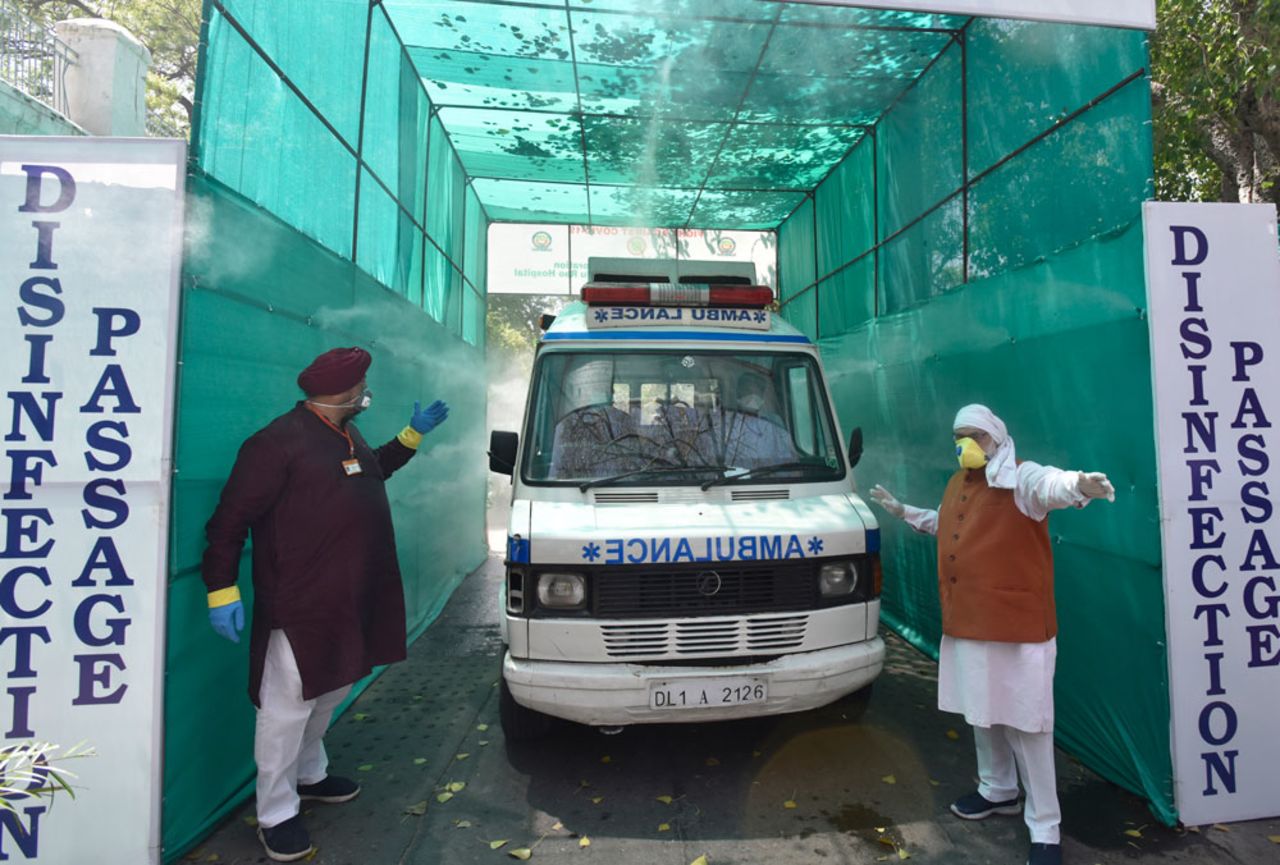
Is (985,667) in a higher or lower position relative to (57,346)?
lower

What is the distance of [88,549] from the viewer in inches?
115

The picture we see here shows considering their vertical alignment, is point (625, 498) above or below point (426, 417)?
below

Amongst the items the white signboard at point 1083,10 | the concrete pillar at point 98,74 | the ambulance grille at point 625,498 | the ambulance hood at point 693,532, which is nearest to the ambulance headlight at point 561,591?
the ambulance hood at point 693,532

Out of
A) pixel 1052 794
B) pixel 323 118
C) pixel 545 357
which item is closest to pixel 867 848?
pixel 1052 794

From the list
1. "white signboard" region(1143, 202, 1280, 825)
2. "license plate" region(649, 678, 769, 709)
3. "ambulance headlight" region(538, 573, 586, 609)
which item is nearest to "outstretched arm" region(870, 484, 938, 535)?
"white signboard" region(1143, 202, 1280, 825)

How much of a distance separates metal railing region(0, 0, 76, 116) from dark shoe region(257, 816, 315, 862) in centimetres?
980

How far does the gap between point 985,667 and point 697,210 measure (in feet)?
28.0

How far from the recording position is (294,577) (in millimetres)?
3240

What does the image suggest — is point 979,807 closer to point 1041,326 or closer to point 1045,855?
point 1045,855

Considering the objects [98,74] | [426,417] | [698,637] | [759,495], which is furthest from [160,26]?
[698,637]

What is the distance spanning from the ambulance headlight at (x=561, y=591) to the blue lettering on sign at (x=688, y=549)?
6.4 inches

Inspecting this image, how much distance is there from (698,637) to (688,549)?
452 mm

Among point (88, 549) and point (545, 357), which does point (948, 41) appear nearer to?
point (545, 357)

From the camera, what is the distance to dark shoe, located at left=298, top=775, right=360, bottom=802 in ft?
12.1
